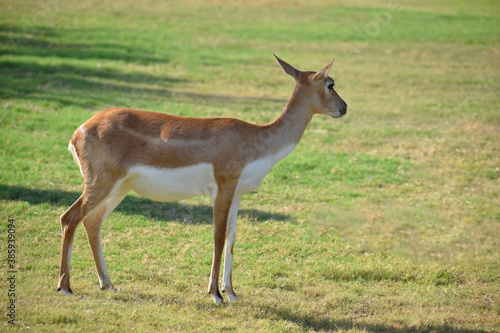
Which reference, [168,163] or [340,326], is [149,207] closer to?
[168,163]

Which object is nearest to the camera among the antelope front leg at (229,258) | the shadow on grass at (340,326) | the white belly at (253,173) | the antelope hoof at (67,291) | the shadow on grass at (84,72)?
the shadow on grass at (340,326)

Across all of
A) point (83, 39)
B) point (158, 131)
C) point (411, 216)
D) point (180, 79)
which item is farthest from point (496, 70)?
point (158, 131)

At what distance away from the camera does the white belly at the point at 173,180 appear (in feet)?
21.7

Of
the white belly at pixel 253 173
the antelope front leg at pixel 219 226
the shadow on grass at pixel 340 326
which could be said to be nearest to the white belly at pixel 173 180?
the antelope front leg at pixel 219 226

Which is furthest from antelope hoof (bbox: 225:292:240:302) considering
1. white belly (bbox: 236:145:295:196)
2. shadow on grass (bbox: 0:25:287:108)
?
shadow on grass (bbox: 0:25:287:108)

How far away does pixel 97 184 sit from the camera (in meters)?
6.52

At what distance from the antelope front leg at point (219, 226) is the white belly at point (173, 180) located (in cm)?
14

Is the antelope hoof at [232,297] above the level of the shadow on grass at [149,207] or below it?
above

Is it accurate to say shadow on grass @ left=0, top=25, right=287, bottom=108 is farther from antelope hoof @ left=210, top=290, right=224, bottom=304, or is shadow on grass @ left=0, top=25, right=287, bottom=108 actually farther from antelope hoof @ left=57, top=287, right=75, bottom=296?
antelope hoof @ left=210, top=290, right=224, bottom=304

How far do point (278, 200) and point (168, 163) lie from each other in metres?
4.10

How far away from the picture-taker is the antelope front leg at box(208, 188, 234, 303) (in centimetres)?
670

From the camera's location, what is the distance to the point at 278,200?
10406 mm

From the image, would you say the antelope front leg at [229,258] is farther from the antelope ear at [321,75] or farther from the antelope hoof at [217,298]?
the antelope ear at [321,75]

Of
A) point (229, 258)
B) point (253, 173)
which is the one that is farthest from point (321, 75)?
point (229, 258)
